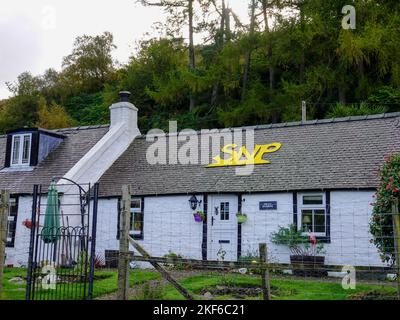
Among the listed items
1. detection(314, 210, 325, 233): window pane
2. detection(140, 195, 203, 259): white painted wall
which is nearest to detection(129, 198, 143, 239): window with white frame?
detection(140, 195, 203, 259): white painted wall

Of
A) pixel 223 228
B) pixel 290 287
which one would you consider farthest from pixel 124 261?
pixel 223 228

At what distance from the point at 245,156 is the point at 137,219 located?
16.4 feet

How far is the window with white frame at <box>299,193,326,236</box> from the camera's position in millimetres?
16688

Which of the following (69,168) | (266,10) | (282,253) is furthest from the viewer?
(266,10)

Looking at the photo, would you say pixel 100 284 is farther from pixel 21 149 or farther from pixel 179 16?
pixel 179 16

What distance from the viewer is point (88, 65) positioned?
5178 cm

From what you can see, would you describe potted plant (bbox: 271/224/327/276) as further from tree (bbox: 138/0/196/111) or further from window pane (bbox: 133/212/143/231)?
tree (bbox: 138/0/196/111)

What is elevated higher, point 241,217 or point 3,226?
point 241,217

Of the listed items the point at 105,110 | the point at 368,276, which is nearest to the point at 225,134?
the point at 368,276

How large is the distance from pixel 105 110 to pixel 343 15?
67.3ft

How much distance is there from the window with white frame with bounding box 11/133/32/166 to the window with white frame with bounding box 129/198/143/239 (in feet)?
20.8

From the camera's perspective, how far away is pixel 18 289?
12.2m

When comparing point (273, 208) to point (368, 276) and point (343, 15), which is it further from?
point (343, 15)
